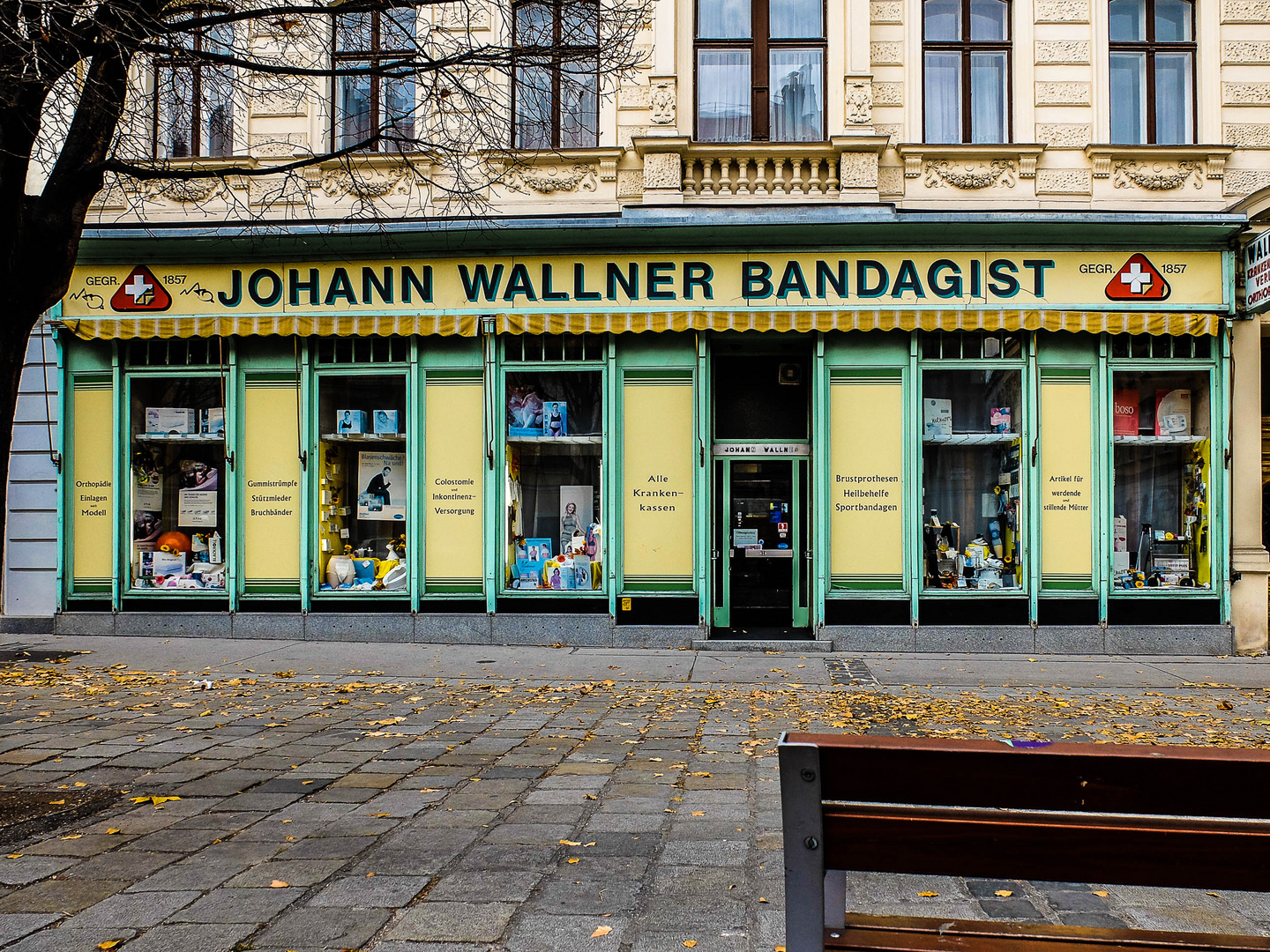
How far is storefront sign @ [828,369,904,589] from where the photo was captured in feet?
Answer: 38.4

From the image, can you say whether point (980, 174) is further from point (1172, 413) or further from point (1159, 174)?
point (1172, 413)

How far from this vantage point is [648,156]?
11875mm

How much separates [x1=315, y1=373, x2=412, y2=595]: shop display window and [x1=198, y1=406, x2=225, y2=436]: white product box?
4.20 ft

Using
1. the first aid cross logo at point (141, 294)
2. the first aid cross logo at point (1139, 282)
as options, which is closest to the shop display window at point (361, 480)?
the first aid cross logo at point (141, 294)

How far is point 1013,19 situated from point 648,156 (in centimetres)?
458

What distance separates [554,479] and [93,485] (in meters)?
5.60

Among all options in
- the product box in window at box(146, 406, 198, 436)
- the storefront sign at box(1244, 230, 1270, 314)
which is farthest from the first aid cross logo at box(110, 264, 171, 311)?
the storefront sign at box(1244, 230, 1270, 314)

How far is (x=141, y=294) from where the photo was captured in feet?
40.3

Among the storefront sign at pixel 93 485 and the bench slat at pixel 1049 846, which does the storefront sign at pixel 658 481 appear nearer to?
the storefront sign at pixel 93 485

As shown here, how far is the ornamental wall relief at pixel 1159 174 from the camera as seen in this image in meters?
11.7

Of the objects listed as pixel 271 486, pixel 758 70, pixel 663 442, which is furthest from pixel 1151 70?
pixel 271 486

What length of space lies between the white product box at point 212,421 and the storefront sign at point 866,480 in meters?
7.35

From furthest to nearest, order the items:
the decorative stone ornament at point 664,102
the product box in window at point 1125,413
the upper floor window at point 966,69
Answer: the upper floor window at point 966,69 → the product box in window at point 1125,413 → the decorative stone ornament at point 664,102

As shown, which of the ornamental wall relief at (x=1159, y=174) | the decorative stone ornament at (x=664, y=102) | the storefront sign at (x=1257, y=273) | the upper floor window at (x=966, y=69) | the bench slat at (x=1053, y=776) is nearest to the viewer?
the bench slat at (x=1053, y=776)
